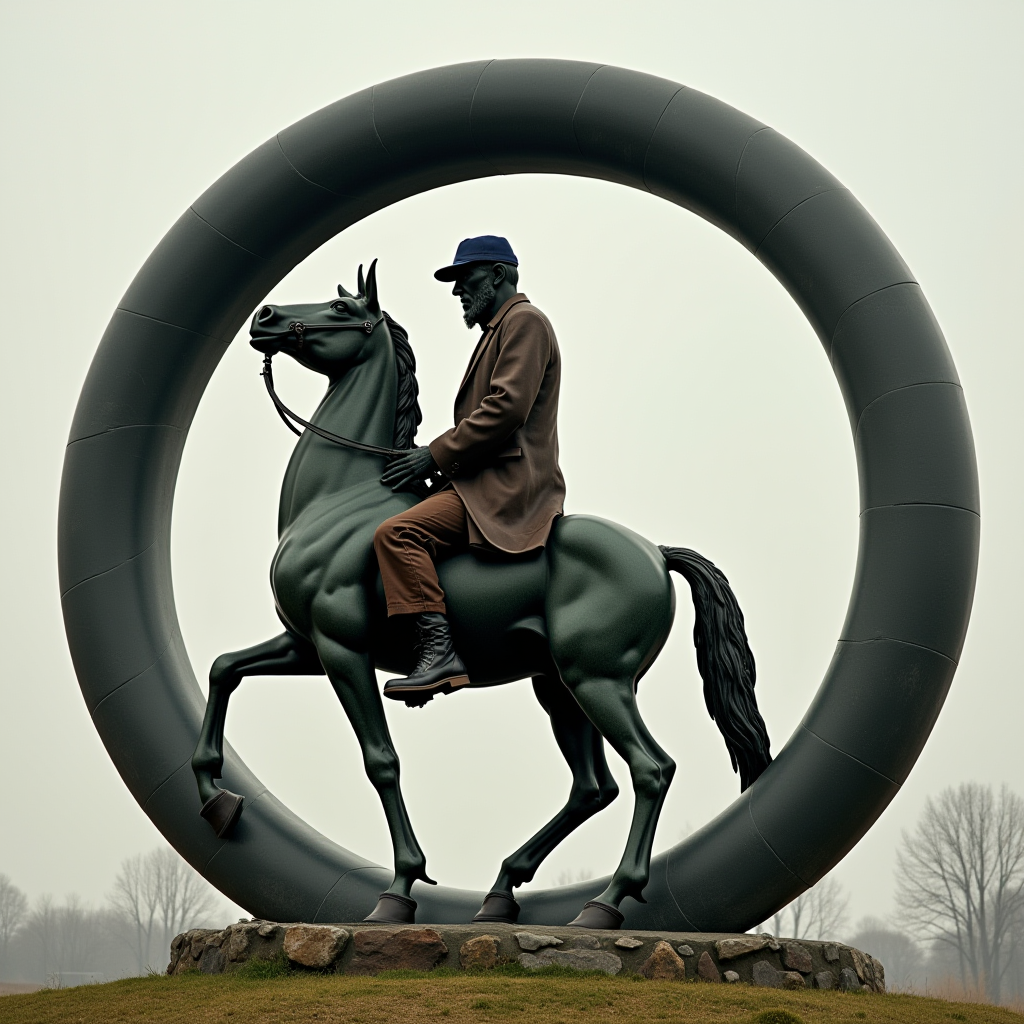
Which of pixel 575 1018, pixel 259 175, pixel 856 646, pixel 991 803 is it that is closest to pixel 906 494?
pixel 856 646

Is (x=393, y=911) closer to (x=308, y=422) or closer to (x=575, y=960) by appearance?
(x=575, y=960)

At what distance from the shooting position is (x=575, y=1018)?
212 inches

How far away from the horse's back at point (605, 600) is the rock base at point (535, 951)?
1431mm

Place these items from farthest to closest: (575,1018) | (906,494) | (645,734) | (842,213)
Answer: (842,213), (906,494), (645,734), (575,1018)

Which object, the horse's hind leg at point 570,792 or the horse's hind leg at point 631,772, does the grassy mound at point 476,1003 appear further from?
the horse's hind leg at point 570,792

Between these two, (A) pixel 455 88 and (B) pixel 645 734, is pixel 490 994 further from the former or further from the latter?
(A) pixel 455 88

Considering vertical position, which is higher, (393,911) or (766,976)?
(393,911)

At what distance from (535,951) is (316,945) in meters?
1.08

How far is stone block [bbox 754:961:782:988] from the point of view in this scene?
636 cm

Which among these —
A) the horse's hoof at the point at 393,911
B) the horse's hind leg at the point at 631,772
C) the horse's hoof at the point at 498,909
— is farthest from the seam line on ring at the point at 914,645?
the horse's hoof at the point at 393,911

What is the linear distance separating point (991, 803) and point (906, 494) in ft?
74.7

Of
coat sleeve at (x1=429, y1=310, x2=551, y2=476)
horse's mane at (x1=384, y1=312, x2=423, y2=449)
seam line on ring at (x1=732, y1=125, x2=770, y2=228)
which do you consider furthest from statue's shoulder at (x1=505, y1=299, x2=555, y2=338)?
seam line on ring at (x1=732, y1=125, x2=770, y2=228)

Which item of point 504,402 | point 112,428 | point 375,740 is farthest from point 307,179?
point 375,740

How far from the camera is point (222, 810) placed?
7.85 meters
